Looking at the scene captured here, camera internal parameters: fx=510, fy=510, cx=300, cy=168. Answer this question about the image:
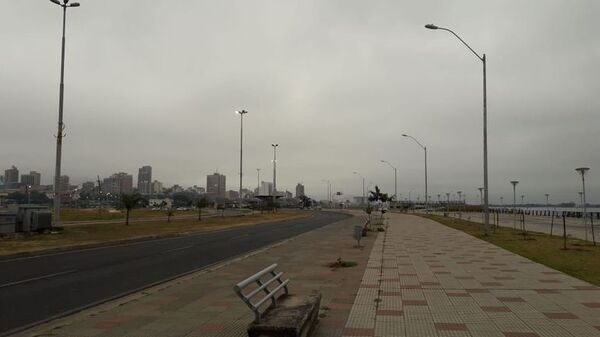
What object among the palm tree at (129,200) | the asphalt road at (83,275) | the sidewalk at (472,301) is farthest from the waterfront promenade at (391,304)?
the palm tree at (129,200)

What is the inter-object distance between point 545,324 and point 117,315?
6540 millimetres

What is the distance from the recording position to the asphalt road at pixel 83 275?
9133mm

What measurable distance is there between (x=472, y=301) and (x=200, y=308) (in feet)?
15.7

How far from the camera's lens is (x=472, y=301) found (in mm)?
9031

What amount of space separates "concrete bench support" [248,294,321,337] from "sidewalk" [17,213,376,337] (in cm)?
38

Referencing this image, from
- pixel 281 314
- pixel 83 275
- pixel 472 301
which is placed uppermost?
pixel 281 314

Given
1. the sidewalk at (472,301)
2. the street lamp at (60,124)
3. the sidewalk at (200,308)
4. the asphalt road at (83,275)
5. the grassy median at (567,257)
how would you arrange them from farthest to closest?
1. the street lamp at (60,124)
2. the grassy median at (567,257)
3. the asphalt road at (83,275)
4. the sidewalk at (200,308)
5. the sidewalk at (472,301)

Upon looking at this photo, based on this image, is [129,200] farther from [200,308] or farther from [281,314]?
[281,314]

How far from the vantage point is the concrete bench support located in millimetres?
5734

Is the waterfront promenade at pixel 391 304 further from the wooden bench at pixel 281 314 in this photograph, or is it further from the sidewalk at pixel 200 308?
the wooden bench at pixel 281 314

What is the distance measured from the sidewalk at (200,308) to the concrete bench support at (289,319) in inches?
14.9

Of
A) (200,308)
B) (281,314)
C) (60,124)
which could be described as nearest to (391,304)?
(281,314)

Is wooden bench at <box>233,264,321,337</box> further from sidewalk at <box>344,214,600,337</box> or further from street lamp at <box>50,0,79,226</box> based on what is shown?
street lamp at <box>50,0,79,226</box>

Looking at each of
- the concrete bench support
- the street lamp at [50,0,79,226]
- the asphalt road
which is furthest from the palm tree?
the concrete bench support
